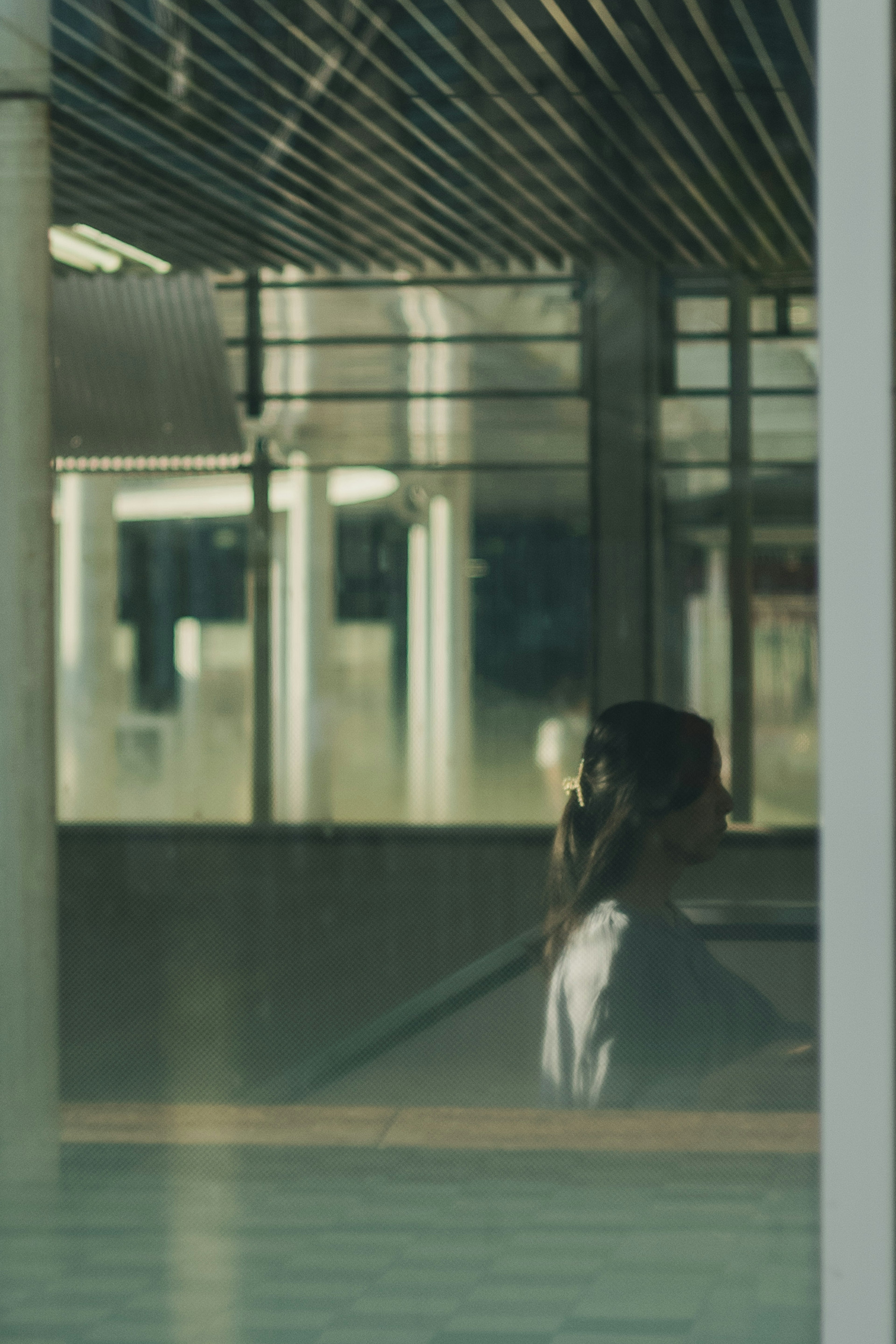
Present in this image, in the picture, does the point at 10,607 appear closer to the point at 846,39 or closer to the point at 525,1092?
the point at 525,1092

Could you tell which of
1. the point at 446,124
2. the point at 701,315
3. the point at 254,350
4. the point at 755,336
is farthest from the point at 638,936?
the point at 254,350

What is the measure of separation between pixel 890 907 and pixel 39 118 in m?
1.88

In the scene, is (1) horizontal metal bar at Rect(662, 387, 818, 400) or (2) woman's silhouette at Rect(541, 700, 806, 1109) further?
(2) woman's silhouette at Rect(541, 700, 806, 1109)

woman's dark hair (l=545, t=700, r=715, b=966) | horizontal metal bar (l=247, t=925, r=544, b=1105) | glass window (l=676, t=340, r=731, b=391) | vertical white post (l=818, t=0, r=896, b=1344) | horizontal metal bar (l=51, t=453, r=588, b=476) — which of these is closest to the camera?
vertical white post (l=818, t=0, r=896, b=1344)

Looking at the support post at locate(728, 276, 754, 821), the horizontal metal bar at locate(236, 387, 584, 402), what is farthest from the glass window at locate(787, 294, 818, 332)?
the horizontal metal bar at locate(236, 387, 584, 402)

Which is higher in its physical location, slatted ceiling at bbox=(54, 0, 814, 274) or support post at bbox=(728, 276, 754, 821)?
slatted ceiling at bbox=(54, 0, 814, 274)

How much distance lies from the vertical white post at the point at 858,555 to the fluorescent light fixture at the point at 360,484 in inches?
373

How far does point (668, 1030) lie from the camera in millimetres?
2209

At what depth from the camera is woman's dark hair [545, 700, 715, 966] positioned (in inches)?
88.2

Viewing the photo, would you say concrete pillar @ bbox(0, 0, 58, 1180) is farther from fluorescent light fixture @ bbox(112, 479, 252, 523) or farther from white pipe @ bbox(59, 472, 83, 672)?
fluorescent light fixture @ bbox(112, 479, 252, 523)

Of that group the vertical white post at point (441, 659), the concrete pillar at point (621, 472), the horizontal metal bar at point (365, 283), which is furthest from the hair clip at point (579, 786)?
the vertical white post at point (441, 659)

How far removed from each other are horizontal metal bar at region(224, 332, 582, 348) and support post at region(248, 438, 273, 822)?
7.23ft

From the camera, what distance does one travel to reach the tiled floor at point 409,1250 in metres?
1.74

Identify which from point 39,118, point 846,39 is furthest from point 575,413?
point 846,39
